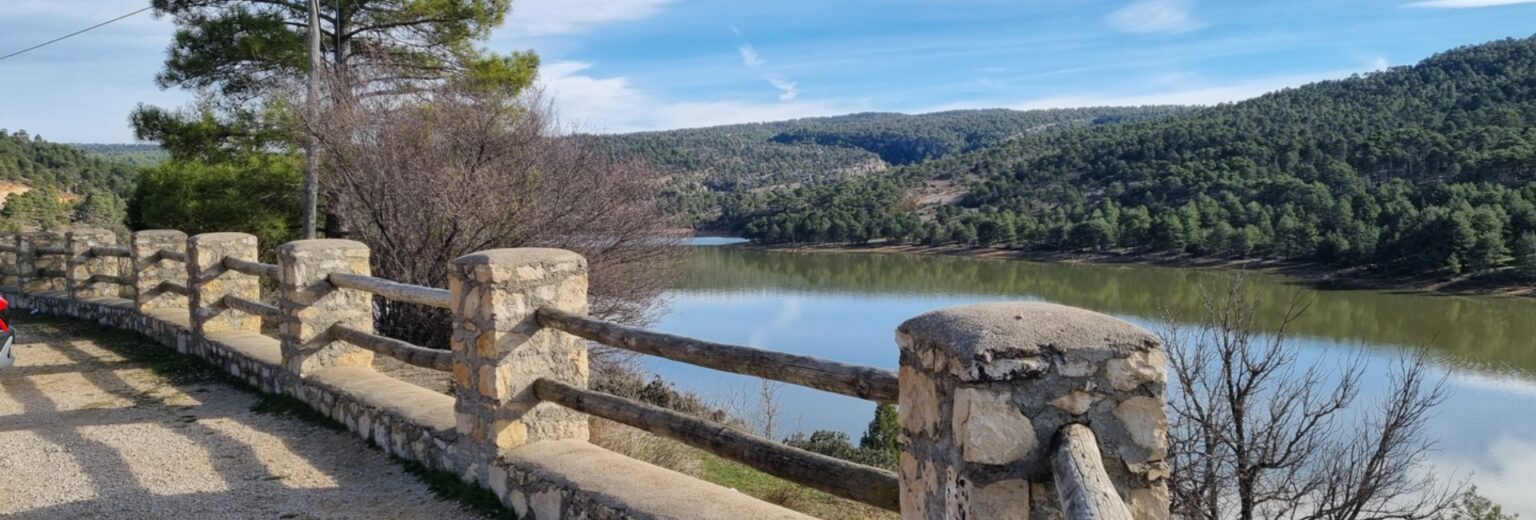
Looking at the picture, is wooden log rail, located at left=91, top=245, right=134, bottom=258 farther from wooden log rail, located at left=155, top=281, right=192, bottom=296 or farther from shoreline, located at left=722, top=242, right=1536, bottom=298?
shoreline, located at left=722, top=242, right=1536, bottom=298

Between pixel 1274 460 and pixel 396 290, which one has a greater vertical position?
pixel 396 290

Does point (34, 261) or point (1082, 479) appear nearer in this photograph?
point (1082, 479)

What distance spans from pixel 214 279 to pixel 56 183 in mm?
38495

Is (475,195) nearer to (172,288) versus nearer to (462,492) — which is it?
(172,288)

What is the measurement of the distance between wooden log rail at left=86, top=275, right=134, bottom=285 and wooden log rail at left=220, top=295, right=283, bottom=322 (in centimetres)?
335

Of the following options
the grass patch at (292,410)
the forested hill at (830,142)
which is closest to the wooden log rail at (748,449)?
the grass patch at (292,410)

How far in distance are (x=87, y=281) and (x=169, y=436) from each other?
5.93 m

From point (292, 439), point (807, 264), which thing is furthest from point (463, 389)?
point (807, 264)

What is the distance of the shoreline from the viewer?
35.5 m

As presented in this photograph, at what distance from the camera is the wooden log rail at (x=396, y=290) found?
4395 millimetres

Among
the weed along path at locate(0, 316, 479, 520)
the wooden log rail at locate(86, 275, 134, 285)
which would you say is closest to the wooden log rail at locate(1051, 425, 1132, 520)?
the weed along path at locate(0, 316, 479, 520)

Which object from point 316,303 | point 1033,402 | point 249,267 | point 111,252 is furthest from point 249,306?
point 1033,402

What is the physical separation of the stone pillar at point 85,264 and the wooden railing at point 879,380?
5.42m

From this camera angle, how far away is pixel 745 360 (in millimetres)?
3037
